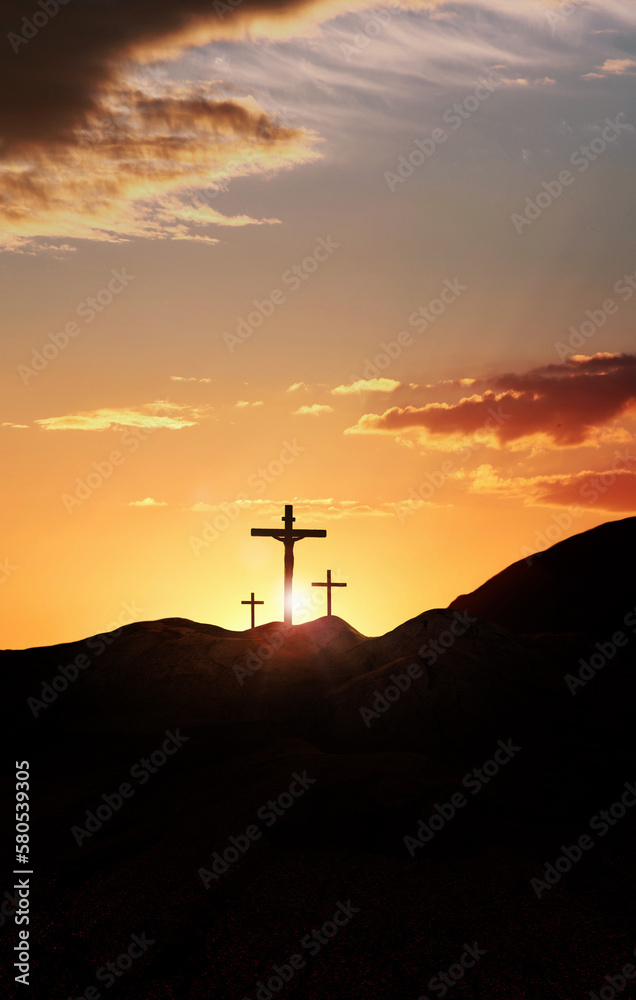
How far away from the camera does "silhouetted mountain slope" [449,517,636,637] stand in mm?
32500

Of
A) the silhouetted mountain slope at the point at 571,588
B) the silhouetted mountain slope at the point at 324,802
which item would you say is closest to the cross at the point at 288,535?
the silhouetted mountain slope at the point at 324,802

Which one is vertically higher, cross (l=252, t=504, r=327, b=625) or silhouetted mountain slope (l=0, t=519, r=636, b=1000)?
cross (l=252, t=504, r=327, b=625)

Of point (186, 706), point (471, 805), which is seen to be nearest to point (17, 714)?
point (186, 706)

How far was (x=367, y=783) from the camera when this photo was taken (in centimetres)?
1381

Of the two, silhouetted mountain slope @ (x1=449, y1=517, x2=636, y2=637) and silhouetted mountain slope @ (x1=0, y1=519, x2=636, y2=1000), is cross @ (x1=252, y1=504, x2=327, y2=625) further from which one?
silhouetted mountain slope @ (x1=449, y1=517, x2=636, y2=637)

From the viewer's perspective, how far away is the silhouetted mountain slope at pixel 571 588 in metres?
32.5

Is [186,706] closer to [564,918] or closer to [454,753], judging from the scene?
[454,753]

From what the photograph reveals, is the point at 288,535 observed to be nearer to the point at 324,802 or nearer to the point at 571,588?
the point at 571,588

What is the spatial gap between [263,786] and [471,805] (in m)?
3.50

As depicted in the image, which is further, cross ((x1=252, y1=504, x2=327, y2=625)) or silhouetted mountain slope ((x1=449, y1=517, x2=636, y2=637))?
silhouetted mountain slope ((x1=449, y1=517, x2=636, y2=637))

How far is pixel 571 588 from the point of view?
34.6m

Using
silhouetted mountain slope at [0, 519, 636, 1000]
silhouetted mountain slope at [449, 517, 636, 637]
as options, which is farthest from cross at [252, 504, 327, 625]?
silhouetted mountain slope at [449, 517, 636, 637]

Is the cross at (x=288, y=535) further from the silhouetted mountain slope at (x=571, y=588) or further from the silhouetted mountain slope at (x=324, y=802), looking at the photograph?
the silhouetted mountain slope at (x=571, y=588)

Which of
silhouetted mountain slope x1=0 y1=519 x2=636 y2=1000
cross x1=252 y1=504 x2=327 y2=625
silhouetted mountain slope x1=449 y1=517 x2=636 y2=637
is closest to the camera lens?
silhouetted mountain slope x1=0 y1=519 x2=636 y2=1000
